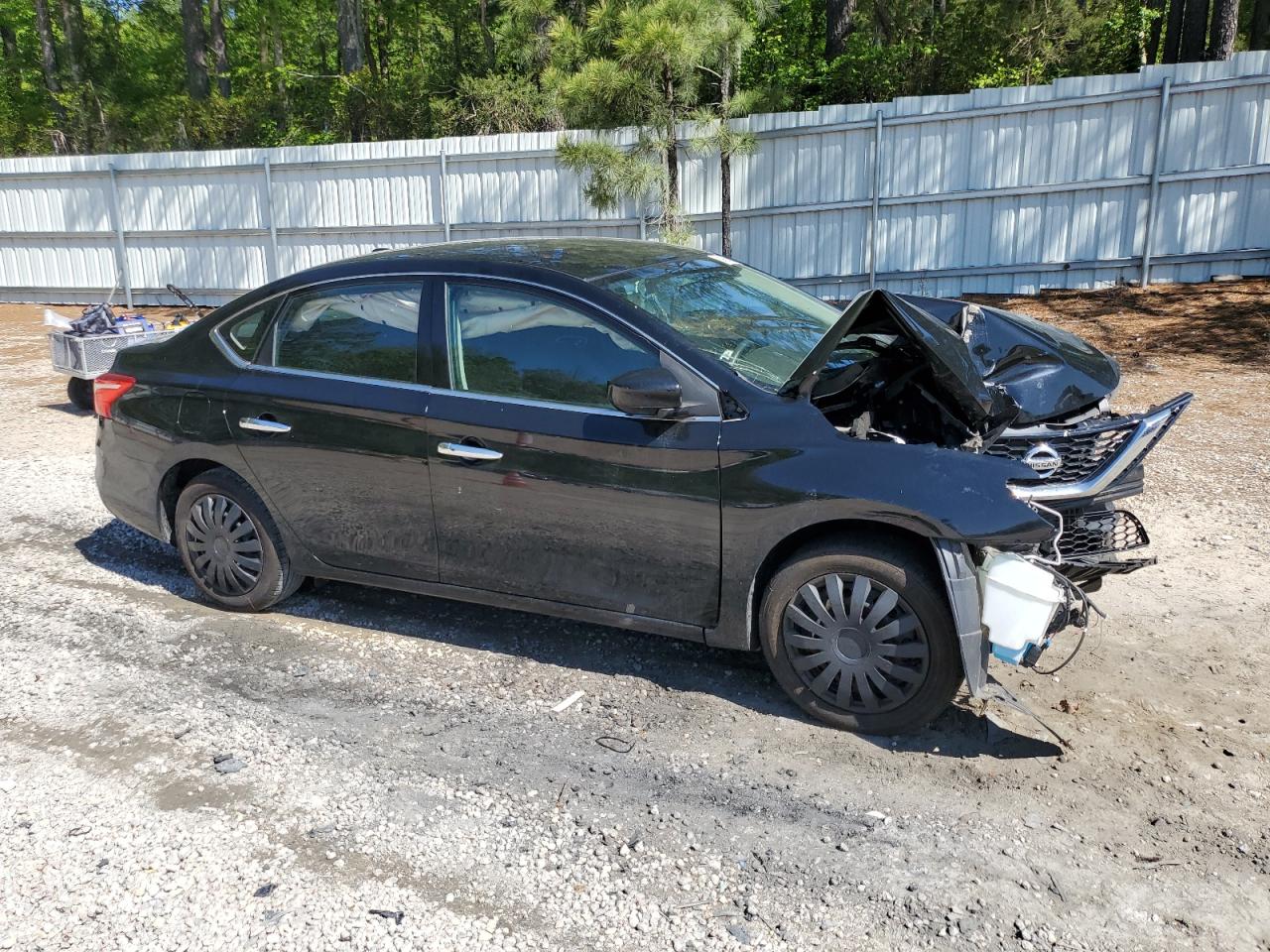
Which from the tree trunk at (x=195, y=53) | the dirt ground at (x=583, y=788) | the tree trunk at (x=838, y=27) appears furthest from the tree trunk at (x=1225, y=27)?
the tree trunk at (x=195, y=53)

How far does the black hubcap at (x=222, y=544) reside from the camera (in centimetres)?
521

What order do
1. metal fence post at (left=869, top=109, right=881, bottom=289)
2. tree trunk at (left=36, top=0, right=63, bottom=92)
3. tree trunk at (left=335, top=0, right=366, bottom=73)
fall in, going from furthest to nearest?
tree trunk at (left=36, top=0, right=63, bottom=92), tree trunk at (left=335, top=0, right=366, bottom=73), metal fence post at (left=869, top=109, right=881, bottom=289)

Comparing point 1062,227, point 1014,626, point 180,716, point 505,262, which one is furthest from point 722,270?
point 1062,227

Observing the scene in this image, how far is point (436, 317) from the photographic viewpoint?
463 cm

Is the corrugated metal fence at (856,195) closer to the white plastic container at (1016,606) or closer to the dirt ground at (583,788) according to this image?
the dirt ground at (583,788)

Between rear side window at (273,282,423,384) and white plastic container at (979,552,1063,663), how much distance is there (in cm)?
250

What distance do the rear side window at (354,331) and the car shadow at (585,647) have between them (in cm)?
126

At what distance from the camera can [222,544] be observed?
17.3ft

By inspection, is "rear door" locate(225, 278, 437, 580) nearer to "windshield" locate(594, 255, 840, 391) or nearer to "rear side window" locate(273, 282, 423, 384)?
"rear side window" locate(273, 282, 423, 384)

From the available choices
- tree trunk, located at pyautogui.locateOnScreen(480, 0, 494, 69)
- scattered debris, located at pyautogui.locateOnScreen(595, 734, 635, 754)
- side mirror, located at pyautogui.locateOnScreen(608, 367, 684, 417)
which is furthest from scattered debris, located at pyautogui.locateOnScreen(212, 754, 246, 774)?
tree trunk, located at pyautogui.locateOnScreen(480, 0, 494, 69)

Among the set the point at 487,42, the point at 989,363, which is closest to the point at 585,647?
the point at 989,363

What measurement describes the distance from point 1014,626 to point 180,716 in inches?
128

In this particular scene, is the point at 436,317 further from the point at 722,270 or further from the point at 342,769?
the point at 342,769

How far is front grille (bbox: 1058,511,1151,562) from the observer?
13.7 feet
